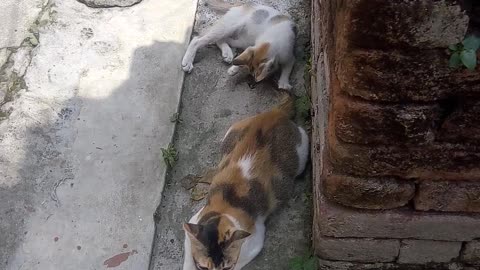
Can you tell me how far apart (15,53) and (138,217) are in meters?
1.63

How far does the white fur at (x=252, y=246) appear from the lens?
3.51 m

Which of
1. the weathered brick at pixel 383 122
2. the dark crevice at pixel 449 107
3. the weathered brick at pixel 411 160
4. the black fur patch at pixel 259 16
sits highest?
the dark crevice at pixel 449 107

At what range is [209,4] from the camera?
5000 mm

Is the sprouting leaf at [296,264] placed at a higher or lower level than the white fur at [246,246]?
higher

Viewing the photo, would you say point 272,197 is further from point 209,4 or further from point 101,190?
point 209,4

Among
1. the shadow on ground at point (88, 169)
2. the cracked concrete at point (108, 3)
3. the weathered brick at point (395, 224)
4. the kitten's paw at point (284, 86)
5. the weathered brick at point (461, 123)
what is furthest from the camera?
the cracked concrete at point (108, 3)

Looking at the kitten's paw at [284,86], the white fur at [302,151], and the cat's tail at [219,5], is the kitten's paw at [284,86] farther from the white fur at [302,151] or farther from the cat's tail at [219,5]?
the cat's tail at [219,5]

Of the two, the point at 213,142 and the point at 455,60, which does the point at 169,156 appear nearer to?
the point at 213,142

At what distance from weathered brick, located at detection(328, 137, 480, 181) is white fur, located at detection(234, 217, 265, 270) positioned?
3.19ft

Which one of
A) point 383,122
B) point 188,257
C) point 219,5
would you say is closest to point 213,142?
point 188,257

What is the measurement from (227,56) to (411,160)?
2.29m

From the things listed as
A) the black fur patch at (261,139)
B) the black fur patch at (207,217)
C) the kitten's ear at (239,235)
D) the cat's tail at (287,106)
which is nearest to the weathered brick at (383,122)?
the kitten's ear at (239,235)

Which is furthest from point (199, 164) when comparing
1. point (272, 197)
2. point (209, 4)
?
point (209, 4)

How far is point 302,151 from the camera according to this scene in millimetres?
3895
